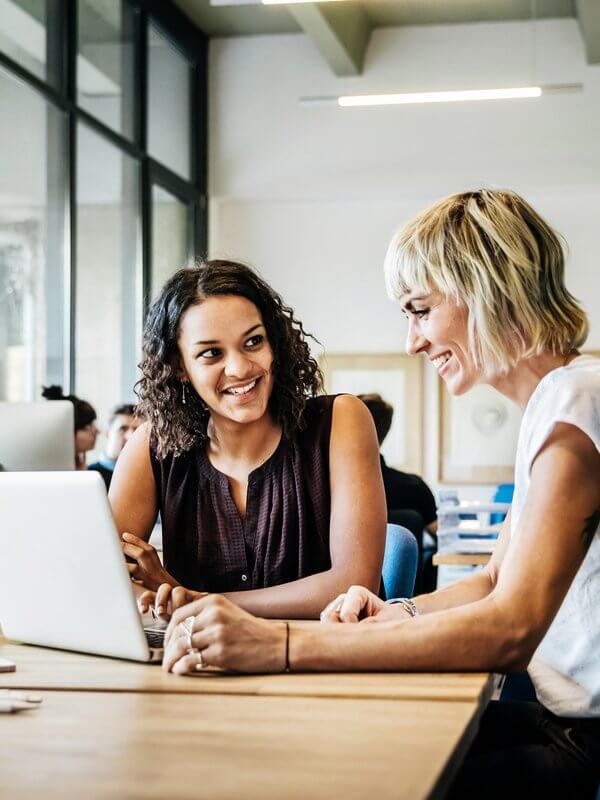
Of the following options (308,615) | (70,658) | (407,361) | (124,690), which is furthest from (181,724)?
(407,361)

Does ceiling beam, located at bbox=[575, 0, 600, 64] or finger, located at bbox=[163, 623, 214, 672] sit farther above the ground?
ceiling beam, located at bbox=[575, 0, 600, 64]

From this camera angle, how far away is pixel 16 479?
1622 millimetres

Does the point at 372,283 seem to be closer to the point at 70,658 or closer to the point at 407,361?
the point at 407,361

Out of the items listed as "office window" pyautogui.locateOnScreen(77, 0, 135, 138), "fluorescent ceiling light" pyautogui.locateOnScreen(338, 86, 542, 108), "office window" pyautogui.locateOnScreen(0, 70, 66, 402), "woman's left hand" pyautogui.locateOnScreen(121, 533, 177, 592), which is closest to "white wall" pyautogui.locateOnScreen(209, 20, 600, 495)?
"office window" pyautogui.locateOnScreen(77, 0, 135, 138)

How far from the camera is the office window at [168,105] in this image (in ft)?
26.5

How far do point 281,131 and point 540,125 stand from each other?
193 cm

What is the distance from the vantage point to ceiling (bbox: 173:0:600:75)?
747 centimetres

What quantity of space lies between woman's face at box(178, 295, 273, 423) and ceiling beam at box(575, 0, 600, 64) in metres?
5.54

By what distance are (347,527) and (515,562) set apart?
0.78 m

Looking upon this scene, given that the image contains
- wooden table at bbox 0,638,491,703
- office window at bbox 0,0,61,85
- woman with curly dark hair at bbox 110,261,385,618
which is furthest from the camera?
office window at bbox 0,0,61,85

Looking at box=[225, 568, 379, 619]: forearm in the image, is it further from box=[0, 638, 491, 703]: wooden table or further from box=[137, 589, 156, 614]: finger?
box=[0, 638, 491, 703]: wooden table

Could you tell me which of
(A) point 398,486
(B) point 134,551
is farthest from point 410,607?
(A) point 398,486

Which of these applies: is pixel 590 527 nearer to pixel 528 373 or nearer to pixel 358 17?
pixel 528 373

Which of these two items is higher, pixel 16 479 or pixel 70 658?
pixel 16 479
